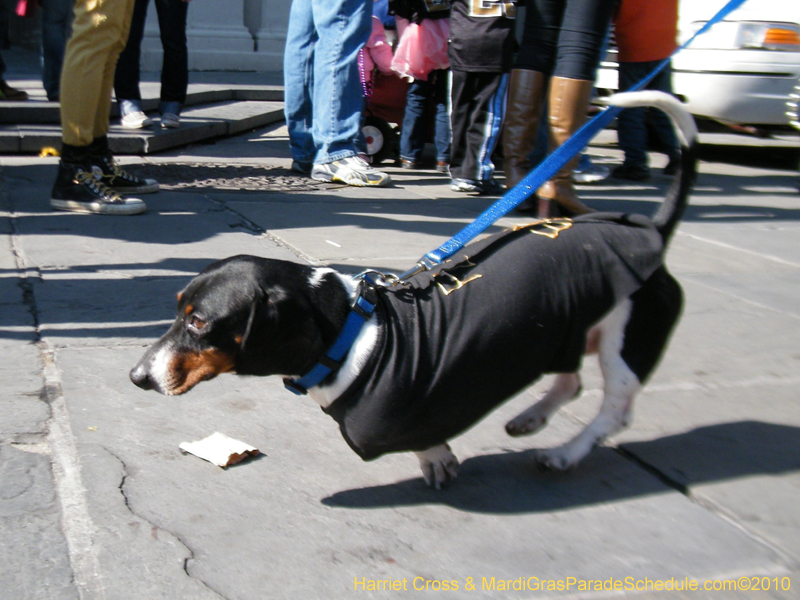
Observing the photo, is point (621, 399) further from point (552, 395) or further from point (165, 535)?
point (165, 535)

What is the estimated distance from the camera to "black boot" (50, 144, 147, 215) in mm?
4512

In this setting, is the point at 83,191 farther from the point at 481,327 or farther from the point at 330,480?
the point at 481,327

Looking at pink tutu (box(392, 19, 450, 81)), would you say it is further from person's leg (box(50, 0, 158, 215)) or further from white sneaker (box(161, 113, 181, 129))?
person's leg (box(50, 0, 158, 215))

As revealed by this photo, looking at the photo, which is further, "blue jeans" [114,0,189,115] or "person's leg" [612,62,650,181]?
"blue jeans" [114,0,189,115]

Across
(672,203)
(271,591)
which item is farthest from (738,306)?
(271,591)

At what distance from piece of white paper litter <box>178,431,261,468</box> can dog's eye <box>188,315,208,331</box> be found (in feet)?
1.49

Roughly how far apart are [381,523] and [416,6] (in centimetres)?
485

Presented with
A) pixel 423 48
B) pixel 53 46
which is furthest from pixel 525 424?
pixel 53 46

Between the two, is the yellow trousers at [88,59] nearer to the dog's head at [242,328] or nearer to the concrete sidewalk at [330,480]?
the concrete sidewalk at [330,480]

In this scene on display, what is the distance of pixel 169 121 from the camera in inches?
272

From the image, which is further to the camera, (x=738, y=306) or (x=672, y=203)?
(x=738, y=306)

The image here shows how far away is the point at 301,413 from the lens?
101 inches

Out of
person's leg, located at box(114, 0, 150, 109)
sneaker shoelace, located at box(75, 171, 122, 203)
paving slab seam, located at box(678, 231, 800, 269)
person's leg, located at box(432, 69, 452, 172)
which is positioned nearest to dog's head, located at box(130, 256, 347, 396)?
sneaker shoelace, located at box(75, 171, 122, 203)

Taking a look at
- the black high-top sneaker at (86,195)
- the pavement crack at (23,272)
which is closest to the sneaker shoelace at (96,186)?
the black high-top sneaker at (86,195)
